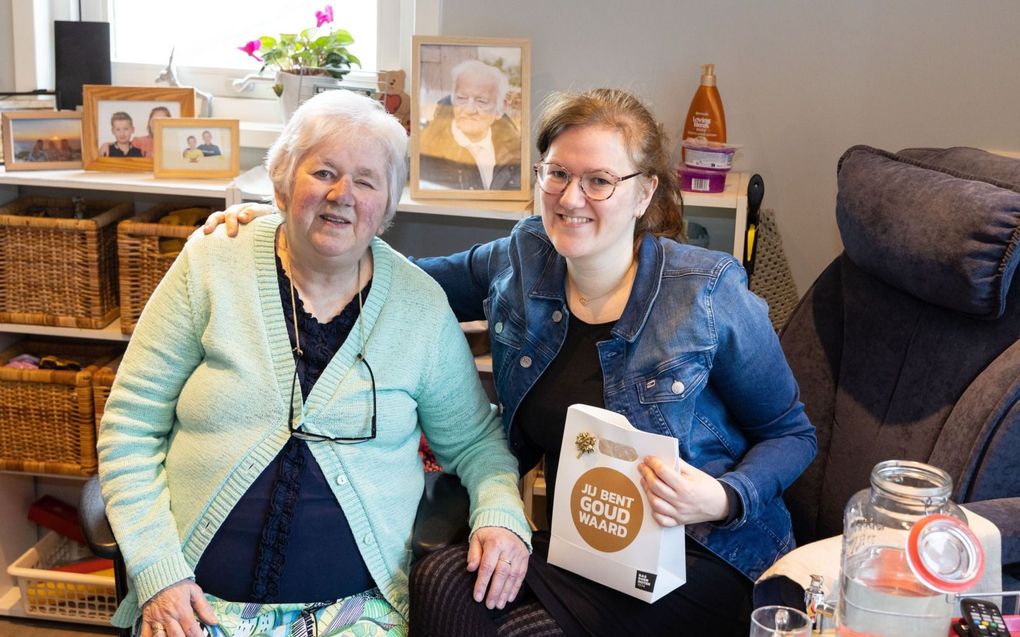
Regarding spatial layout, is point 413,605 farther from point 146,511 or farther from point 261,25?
point 261,25

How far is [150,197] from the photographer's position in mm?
2754

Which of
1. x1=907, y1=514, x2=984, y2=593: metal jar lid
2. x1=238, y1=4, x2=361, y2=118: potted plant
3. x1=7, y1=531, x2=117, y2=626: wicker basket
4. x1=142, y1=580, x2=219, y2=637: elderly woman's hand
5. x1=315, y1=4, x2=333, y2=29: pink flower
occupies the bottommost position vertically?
x1=7, y1=531, x2=117, y2=626: wicker basket

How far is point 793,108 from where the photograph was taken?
248cm

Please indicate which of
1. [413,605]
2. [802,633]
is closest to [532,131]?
[413,605]

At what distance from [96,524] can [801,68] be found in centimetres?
173

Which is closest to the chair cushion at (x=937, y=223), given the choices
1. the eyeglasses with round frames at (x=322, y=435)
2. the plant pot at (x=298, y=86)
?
the eyeglasses with round frames at (x=322, y=435)

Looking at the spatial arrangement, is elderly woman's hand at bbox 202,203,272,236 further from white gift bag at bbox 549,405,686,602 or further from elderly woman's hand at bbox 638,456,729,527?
elderly woman's hand at bbox 638,456,729,527

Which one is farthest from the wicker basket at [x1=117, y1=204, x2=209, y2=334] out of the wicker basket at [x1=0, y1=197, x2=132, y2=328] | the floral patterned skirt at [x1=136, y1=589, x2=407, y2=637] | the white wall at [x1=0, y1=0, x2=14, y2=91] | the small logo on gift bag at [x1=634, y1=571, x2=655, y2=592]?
the small logo on gift bag at [x1=634, y1=571, x2=655, y2=592]

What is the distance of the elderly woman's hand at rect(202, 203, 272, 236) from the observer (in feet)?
6.00

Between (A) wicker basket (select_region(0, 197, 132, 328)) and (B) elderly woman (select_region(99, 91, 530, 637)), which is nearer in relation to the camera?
(B) elderly woman (select_region(99, 91, 530, 637))

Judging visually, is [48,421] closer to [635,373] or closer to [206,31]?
[206,31]

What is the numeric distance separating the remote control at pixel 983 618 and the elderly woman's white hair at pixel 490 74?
4.90ft

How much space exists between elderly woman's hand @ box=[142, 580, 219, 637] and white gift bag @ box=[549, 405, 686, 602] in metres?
0.57

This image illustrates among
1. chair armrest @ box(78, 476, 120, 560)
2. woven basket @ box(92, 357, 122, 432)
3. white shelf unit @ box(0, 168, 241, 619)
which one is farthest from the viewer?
woven basket @ box(92, 357, 122, 432)
